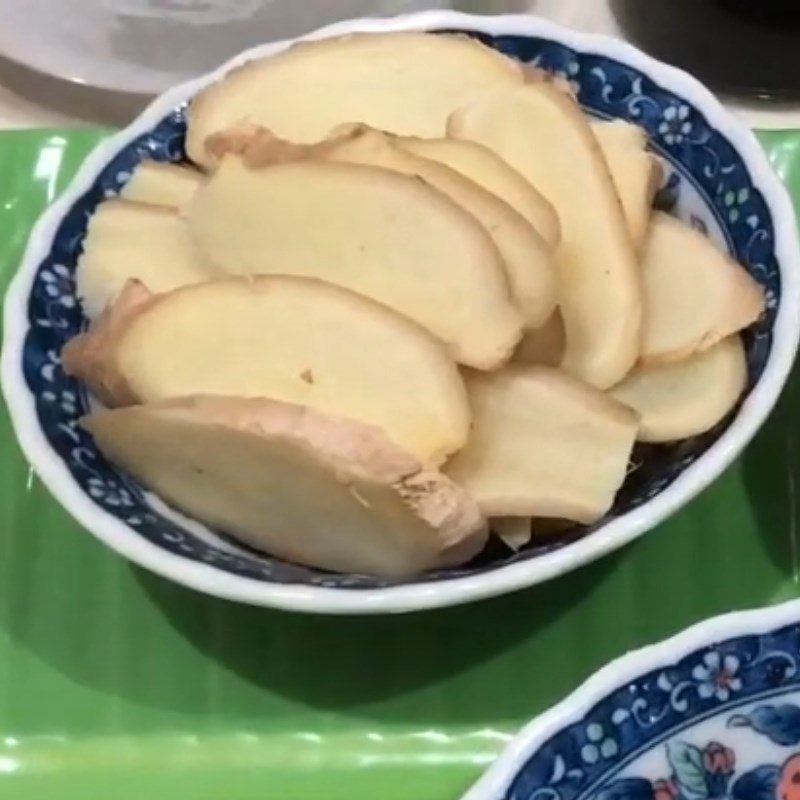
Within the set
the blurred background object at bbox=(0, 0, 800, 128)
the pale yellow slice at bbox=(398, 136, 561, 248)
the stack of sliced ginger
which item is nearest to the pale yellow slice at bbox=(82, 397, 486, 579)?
the stack of sliced ginger

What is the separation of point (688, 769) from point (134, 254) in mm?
275

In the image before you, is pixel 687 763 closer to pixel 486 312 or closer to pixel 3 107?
pixel 486 312

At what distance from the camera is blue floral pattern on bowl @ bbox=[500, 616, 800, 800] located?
46 centimetres

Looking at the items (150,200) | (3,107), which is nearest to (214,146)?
(150,200)

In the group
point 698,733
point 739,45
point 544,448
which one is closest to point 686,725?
point 698,733

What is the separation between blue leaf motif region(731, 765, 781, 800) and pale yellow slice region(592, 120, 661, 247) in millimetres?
192

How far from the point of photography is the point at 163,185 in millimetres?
621

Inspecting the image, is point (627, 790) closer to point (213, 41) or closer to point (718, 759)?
point (718, 759)

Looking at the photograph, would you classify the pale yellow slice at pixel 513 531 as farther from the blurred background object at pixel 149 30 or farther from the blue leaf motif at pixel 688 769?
the blurred background object at pixel 149 30

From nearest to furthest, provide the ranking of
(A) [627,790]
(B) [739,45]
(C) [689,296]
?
(A) [627,790]
(C) [689,296]
(B) [739,45]

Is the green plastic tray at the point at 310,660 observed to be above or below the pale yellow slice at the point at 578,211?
below

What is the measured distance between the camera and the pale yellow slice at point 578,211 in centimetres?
55

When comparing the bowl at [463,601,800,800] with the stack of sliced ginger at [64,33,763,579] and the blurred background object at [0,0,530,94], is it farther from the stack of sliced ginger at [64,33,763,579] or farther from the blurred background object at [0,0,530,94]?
the blurred background object at [0,0,530,94]

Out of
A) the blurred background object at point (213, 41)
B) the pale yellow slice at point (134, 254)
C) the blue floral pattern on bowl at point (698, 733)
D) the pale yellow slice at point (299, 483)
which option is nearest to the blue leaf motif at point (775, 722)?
the blue floral pattern on bowl at point (698, 733)
